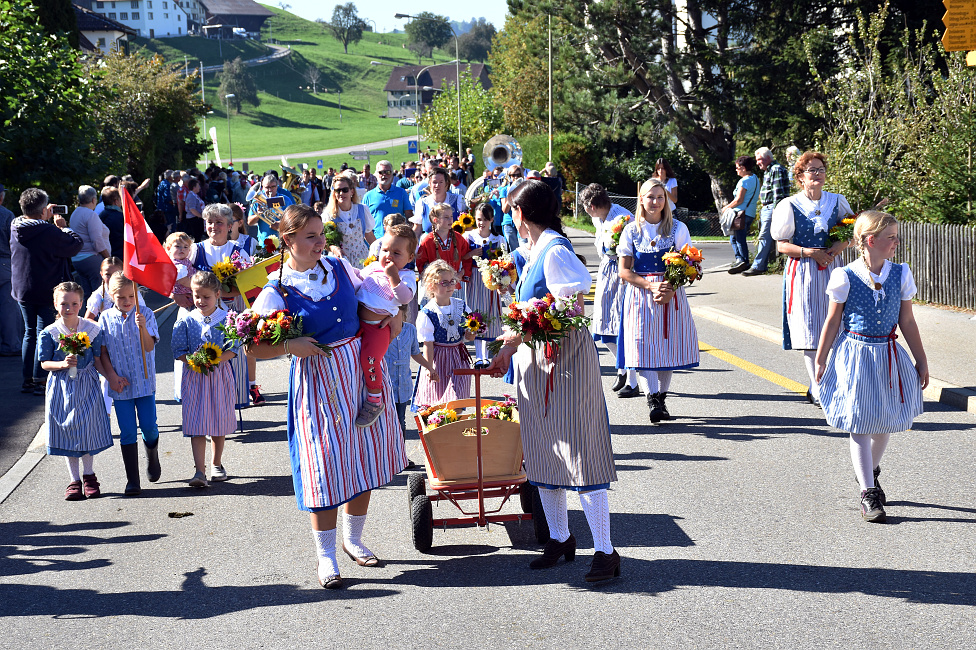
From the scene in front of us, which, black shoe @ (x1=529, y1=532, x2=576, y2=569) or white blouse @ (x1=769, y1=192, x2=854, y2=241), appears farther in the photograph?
white blouse @ (x1=769, y1=192, x2=854, y2=241)

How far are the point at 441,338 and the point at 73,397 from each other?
8.66 feet

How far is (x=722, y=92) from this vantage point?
1109 inches

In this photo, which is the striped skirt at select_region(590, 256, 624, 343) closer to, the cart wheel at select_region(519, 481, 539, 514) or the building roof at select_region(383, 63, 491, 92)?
the cart wheel at select_region(519, 481, 539, 514)

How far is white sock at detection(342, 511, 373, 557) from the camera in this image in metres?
5.74

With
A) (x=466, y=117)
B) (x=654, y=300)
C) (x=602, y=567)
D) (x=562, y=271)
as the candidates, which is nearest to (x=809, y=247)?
(x=654, y=300)

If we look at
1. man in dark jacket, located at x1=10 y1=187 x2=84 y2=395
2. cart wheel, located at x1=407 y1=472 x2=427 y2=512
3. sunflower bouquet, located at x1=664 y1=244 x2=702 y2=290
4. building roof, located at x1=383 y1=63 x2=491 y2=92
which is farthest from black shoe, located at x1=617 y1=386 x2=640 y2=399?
building roof, located at x1=383 y1=63 x2=491 y2=92

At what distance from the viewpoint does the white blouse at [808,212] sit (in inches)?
352

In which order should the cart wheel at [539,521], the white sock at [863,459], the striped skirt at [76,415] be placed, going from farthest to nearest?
1. the striped skirt at [76,415]
2. the white sock at [863,459]
3. the cart wheel at [539,521]

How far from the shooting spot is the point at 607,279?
10109 mm

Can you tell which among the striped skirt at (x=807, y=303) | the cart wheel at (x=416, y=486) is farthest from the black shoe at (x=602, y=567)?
the striped skirt at (x=807, y=303)

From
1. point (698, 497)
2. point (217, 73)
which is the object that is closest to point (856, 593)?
point (698, 497)

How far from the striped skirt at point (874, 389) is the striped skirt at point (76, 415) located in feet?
16.3

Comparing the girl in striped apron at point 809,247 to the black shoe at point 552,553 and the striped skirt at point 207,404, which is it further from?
the striped skirt at point 207,404

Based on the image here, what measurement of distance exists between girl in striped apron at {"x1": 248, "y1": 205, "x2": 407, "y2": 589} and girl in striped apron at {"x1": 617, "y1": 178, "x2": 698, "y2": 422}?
153 inches
